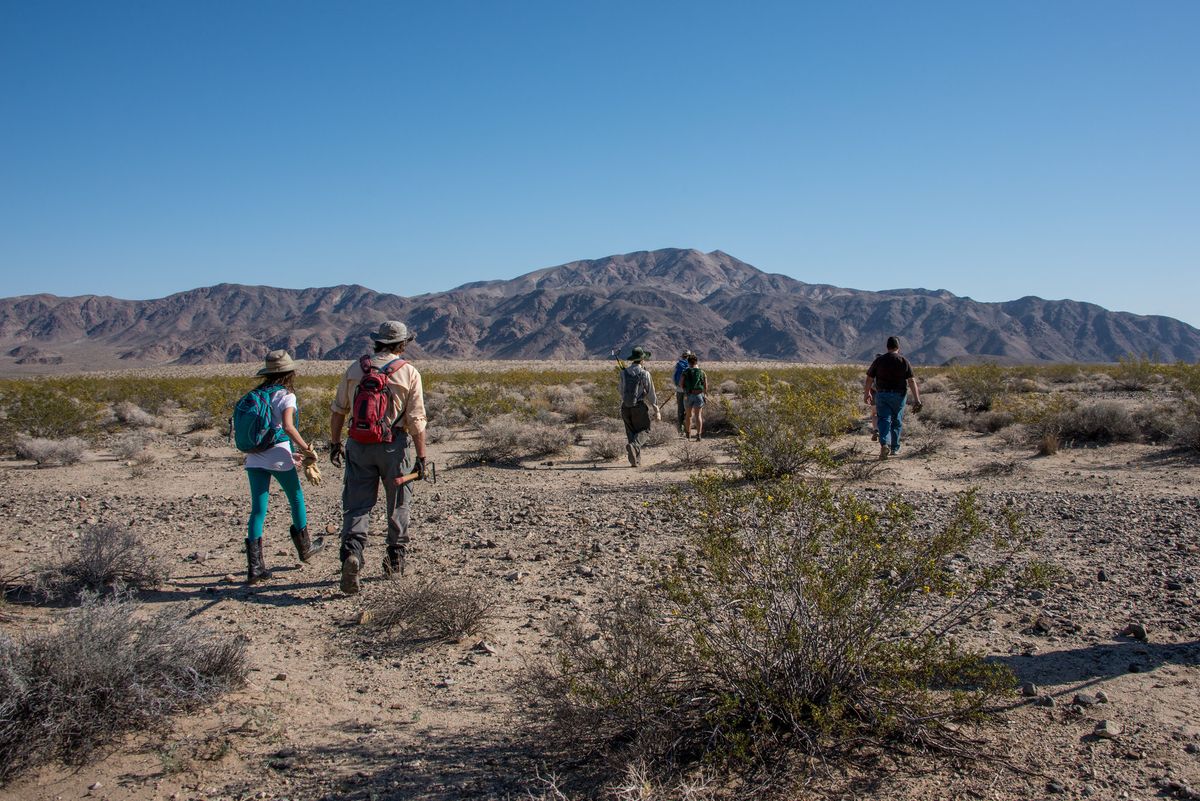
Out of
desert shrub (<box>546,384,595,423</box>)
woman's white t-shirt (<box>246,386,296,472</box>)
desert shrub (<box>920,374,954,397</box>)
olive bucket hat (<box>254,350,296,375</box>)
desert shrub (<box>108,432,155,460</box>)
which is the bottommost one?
desert shrub (<box>108,432,155,460</box>)

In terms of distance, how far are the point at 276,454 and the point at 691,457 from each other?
694 cm

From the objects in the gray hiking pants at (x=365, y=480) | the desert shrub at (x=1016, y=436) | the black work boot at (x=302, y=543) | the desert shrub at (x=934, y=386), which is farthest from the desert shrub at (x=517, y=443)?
the desert shrub at (x=934, y=386)

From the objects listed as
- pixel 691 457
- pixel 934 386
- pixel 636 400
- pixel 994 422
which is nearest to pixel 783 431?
pixel 691 457

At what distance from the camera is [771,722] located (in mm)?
3158

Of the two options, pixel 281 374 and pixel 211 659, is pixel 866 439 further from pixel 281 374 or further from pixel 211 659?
pixel 211 659

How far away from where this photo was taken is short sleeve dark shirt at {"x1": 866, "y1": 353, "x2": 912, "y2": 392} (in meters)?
10.6

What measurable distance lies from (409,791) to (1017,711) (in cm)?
275

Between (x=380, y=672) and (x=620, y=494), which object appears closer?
(x=380, y=672)

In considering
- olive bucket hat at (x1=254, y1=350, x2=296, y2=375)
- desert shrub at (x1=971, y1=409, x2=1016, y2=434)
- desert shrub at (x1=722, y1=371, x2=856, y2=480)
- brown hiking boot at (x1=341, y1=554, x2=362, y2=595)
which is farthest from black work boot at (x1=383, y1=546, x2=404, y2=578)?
desert shrub at (x1=971, y1=409, x2=1016, y2=434)

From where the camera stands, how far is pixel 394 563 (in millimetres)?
5793

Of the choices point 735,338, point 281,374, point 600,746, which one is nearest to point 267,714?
point 600,746

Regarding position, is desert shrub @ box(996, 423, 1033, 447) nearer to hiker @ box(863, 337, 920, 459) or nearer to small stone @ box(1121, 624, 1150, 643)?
hiker @ box(863, 337, 920, 459)

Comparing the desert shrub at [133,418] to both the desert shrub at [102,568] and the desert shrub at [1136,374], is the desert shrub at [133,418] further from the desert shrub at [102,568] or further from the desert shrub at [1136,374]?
the desert shrub at [1136,374]

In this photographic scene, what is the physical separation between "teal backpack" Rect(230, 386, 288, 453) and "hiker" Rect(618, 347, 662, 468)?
5576 mm
